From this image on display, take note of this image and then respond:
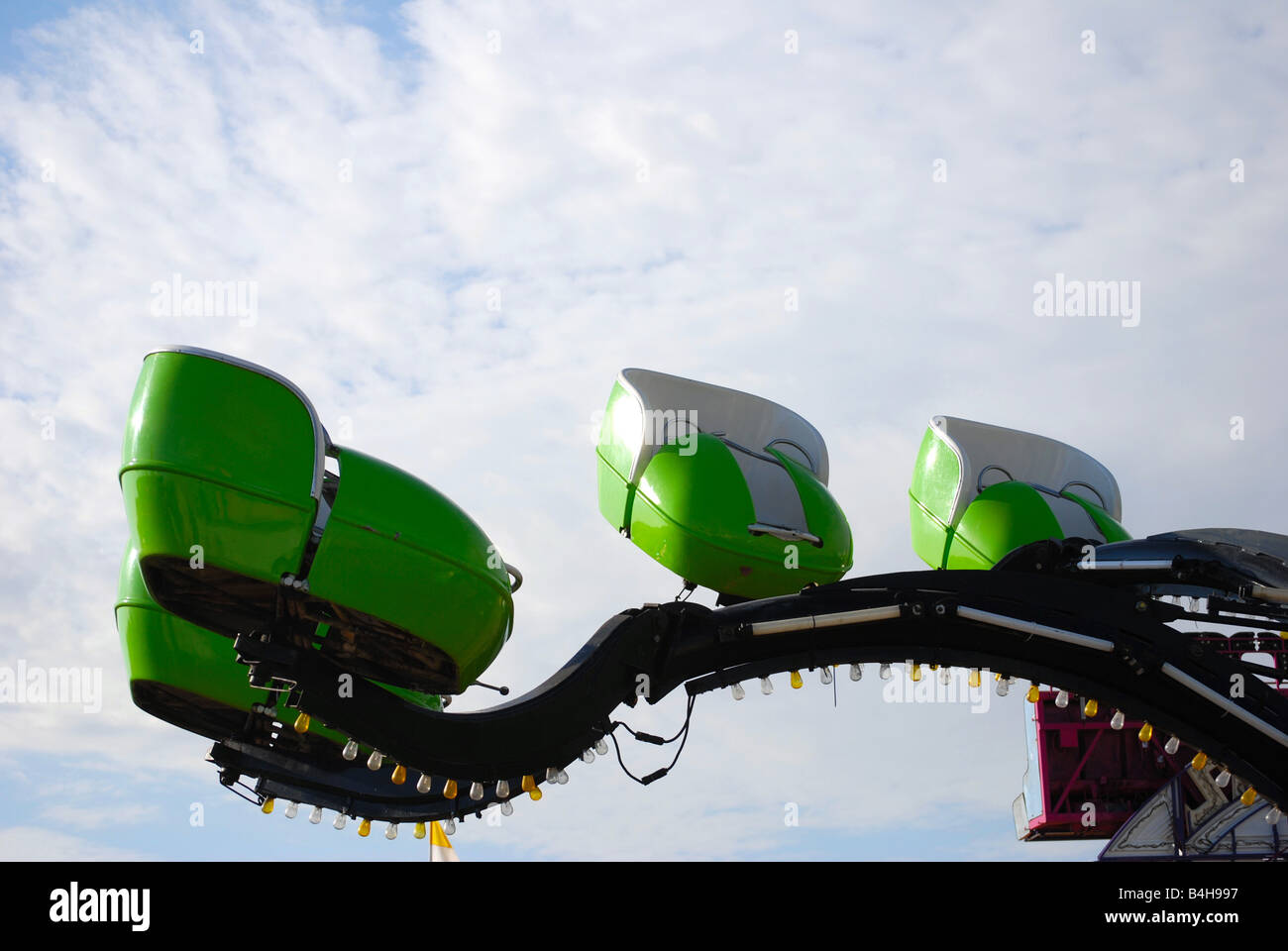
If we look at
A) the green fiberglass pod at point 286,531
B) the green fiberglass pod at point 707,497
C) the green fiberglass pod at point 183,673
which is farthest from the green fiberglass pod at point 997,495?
the green fiberglass pod at point 286,531

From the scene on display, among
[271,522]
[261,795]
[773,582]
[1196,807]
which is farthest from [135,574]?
[1196,807]

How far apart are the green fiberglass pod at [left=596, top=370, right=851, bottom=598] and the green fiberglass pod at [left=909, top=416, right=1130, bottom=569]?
1610 mm

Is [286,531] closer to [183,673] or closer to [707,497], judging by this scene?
[183,673]

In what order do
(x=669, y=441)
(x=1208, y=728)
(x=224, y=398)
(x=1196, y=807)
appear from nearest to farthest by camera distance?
(x=224, y=398)
(x=1208, y=728)
(x=669, y=441)
(x=1196, y=807)

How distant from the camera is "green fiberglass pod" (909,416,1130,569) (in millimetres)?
12352

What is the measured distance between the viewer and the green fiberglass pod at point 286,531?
798 cm

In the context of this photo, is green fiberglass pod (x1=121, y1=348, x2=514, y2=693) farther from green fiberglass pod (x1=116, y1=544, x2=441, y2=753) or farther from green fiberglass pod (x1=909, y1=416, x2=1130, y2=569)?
green fiberglass pod (x1=909, y1=416, x2=1130, y2=569)

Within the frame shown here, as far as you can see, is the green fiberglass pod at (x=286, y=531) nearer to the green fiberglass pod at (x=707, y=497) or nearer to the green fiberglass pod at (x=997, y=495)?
the green fiberglass pod at (x=707, y=497)

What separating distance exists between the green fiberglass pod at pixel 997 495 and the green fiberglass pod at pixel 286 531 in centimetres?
528

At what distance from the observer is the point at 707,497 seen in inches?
417

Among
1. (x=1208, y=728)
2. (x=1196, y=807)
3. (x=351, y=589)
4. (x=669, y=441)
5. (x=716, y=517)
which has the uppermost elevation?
(x=669, y=441)
